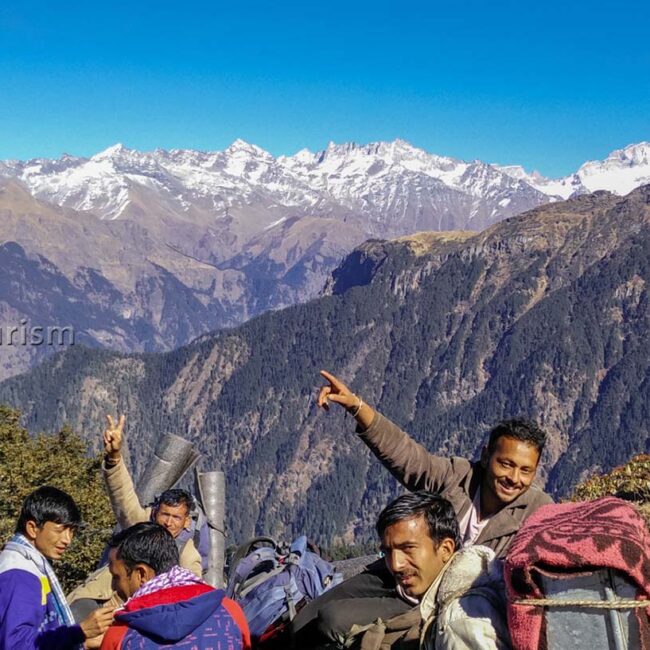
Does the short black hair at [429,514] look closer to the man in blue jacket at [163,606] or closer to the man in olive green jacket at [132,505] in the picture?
the man in blue jacket at [163,606]

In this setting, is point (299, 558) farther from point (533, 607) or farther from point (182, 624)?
point (533, 607)

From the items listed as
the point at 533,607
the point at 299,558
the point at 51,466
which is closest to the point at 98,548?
the point at 51,466

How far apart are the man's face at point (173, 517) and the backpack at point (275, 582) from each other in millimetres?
654

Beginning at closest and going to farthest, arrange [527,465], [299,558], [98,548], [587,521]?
[587,521], [527,465], [299,558], [98,548]

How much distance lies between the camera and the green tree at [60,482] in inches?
1139

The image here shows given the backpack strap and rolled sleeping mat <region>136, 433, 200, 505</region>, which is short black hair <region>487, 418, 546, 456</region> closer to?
the backpack strap

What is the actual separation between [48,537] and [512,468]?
341cm

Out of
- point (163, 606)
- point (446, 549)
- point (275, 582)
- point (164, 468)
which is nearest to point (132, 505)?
point (164, 468)

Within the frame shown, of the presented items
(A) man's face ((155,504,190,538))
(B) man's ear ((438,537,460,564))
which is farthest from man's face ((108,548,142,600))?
(A) man's face ((155,504,190,538))

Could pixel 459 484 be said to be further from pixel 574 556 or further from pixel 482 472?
pixel 574 556

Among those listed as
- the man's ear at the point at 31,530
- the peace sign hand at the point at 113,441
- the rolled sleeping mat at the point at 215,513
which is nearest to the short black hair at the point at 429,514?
the man's ear at the point at 31,530

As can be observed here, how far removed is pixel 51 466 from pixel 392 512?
30.3 m

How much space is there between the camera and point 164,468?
37.0 feet

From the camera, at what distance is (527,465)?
6340 mm
